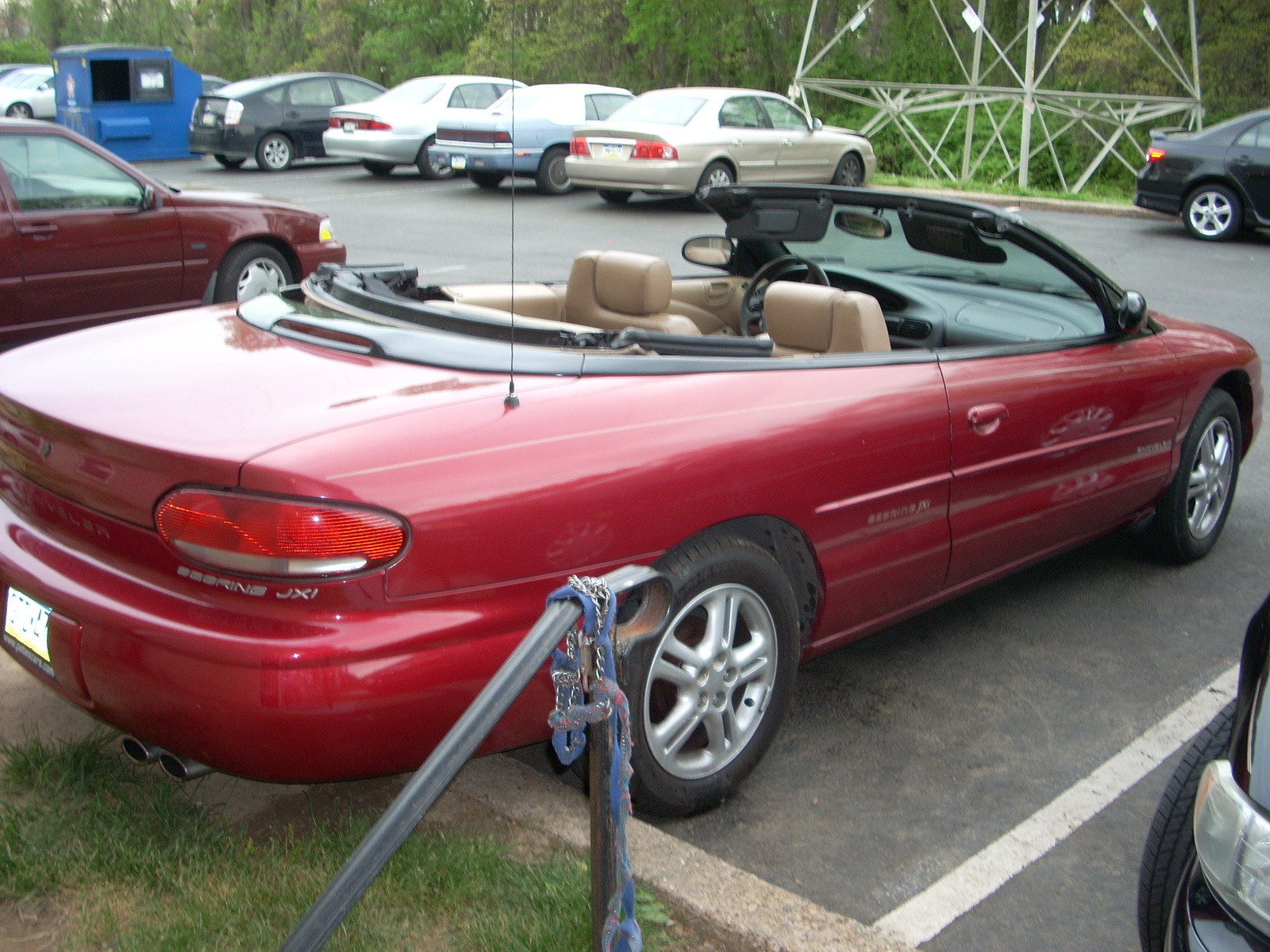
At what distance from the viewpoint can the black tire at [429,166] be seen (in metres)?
19.2

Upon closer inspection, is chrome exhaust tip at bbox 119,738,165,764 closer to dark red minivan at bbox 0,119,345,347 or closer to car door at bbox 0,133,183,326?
dark red minivan at bbox 0,119,345,347

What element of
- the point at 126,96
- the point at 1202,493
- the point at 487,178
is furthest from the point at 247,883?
the point at 126,96

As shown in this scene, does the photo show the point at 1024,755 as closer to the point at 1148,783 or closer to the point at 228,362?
the point at 1148,783

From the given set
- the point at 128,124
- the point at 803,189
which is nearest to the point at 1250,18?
the point at 128,124

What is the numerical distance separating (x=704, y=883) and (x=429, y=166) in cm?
1806

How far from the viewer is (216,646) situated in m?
2.43

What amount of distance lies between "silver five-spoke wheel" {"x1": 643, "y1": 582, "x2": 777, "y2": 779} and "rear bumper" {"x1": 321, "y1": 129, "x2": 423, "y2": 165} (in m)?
17.2

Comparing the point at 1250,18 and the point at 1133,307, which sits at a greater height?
the point at 1250,18

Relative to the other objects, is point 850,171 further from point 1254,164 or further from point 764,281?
point 764,281

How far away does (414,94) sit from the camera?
20.0m

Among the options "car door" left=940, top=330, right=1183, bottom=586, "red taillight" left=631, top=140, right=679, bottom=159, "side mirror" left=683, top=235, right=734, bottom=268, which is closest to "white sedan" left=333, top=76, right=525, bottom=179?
"red taillight" left=631, top=140, right=679, bottom=159

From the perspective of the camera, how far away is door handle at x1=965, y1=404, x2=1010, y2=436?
11.9 feet

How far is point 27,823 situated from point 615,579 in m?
1.63

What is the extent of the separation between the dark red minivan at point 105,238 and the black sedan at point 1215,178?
10.6 m
